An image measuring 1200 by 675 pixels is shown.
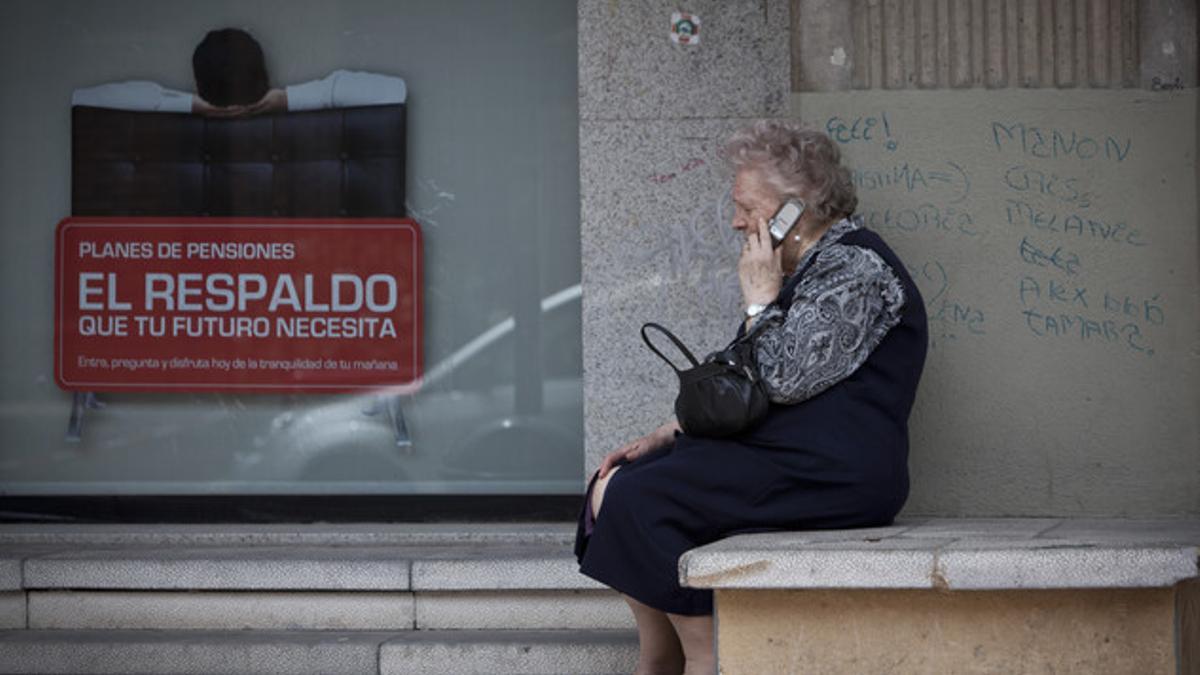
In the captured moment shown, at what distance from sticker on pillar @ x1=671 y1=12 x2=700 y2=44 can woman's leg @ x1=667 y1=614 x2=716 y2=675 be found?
2.63 meters

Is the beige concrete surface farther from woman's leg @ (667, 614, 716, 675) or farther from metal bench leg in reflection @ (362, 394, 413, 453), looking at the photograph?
metal bench leg in reflection @ (362, 394, 413, 453)

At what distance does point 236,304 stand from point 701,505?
9.77 ft

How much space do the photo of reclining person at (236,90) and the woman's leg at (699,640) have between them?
3.10 meters

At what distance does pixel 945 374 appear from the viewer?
5.77m

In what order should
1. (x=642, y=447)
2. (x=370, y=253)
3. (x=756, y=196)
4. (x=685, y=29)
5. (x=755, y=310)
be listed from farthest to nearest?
1. (x=370, y=253)
2. (x=685, y=29)
3. (x=642, y=447)
4. (x=756, y=196)
5. (x=755, y=310)

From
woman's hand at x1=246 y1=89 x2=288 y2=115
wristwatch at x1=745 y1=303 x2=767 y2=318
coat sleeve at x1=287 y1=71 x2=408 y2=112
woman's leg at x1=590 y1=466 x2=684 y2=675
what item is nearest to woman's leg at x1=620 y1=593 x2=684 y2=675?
woman's leg at x1=590 y1=466 x2=684 y2=675

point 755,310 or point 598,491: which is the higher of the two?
point 755,310

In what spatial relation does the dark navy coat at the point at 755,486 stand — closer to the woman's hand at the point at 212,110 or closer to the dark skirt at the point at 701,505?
the dark skirt at the point at 701,505

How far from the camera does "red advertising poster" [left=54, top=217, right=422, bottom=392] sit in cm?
638

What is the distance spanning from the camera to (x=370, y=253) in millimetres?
6387

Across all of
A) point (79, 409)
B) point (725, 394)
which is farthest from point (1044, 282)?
point (79, 409)

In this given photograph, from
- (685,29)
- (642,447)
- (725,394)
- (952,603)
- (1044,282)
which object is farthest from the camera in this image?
(685,29)

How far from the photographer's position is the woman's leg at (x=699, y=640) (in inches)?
157

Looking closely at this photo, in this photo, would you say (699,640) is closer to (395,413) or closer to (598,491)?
(598,491)
